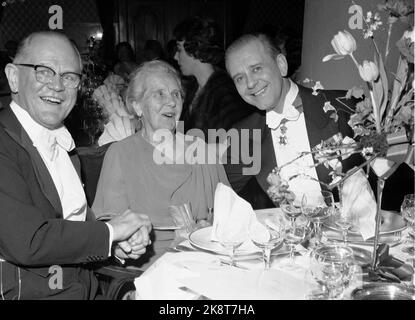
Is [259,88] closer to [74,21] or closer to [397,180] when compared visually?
[397,180]

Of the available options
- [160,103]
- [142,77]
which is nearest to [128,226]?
[160,103]

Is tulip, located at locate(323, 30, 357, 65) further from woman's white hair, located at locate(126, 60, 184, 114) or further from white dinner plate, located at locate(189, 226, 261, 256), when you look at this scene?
woman's white hair, located at locate(126, 60, 184, 114)

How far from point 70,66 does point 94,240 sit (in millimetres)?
736

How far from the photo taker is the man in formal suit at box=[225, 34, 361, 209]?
8.26 ft

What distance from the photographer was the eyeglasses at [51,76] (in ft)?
5.85

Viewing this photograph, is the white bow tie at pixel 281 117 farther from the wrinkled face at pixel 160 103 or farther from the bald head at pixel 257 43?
the wrinkled face at pixel 160 103

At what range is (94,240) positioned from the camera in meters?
1.59

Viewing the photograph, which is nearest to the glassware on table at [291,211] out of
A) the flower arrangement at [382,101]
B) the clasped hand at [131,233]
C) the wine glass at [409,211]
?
the flower arrangement at [382,101]

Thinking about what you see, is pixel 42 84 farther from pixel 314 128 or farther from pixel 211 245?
pixel 314 128

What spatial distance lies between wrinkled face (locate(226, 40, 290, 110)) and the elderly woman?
14.7 inches

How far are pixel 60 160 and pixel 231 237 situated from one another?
0.84 meters

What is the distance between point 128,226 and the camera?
170cm

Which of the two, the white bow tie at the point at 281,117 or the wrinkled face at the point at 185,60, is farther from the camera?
the wrinkled face at the point at 185,60

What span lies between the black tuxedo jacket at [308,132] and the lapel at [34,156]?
1.25 m
